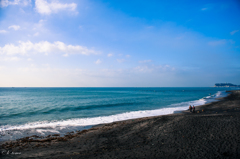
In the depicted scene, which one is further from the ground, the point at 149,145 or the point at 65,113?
Answer: the point at 149,145

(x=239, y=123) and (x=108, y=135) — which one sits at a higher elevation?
(x=239, y=123)

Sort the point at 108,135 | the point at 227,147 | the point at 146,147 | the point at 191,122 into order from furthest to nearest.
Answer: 1. the point at 191,122
2. the point at 108,135
3. the point at 146,147
4. the point at 227,147

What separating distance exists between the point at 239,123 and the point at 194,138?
702cm

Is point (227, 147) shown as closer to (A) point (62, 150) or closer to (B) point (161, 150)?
(B) point (161, 150)

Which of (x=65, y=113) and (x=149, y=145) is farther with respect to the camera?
(x=65, y=113)

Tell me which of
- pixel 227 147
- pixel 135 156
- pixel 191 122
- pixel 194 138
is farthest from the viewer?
pixel 191 122

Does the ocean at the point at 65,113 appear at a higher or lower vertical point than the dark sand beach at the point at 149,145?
lower

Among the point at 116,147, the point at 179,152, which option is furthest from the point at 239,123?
the point at 116,147

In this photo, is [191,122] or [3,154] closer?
[3,154]

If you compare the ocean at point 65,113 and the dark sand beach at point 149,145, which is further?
the ocean at point 65,113

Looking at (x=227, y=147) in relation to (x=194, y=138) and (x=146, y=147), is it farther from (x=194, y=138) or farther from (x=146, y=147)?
(x=146, y=147)

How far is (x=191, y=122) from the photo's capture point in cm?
1398

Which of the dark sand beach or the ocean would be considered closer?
the dark sand beach

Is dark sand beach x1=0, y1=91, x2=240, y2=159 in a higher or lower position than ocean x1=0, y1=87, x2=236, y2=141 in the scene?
higher
